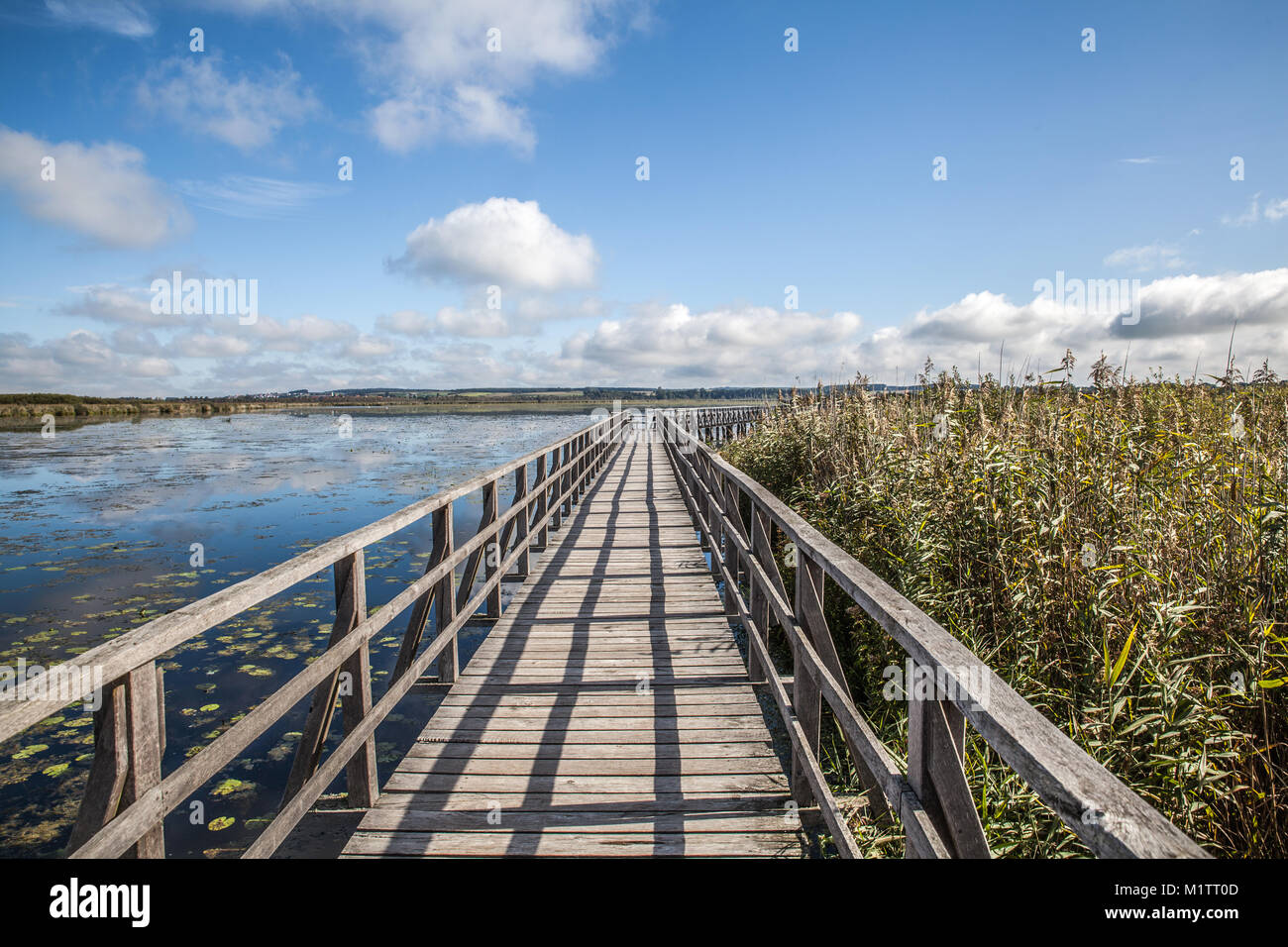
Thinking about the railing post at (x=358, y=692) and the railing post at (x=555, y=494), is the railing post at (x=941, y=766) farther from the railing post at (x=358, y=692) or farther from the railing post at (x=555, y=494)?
the railing post at (x=555, y=494)

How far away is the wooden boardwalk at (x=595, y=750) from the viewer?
279 centimetres

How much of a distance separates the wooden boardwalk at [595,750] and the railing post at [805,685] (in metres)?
0.12

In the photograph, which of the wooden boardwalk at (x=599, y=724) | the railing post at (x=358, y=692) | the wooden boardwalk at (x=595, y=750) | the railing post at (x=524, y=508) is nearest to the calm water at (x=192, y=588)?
the wooden boardwalk at (x=599, y=724)

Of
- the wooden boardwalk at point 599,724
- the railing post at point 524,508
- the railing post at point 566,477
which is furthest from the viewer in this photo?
the railing post at point 566,477

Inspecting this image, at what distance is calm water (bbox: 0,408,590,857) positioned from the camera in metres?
4.74

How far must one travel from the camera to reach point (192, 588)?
8.98 m

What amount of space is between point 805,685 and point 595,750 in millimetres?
1230

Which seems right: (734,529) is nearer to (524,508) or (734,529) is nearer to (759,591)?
(759,591)

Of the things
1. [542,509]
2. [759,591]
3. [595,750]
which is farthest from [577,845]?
[542,509]

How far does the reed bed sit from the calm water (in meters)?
3.89
